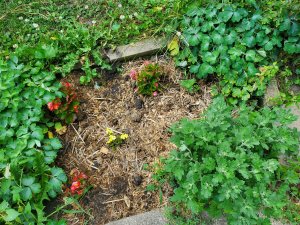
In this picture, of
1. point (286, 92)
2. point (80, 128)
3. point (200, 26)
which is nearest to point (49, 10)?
point (80, 128)

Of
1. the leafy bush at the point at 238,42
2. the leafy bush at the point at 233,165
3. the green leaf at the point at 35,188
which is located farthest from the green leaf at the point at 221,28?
the green leaf at the point at 35,188

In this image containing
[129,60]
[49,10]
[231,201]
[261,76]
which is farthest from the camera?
[49,10]

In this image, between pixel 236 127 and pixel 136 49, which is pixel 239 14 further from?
pixel 236 127

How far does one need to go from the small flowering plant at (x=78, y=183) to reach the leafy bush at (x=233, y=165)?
0.76 meters

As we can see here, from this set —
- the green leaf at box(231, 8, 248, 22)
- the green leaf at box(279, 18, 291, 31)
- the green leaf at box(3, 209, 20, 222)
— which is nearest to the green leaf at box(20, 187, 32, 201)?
the green leaf at box(3, 209, 20, 222)

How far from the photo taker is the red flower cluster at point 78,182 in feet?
9.12

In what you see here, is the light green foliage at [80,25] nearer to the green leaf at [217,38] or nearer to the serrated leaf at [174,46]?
the serrated leaf at [174,46]

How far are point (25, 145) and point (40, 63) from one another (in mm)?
745

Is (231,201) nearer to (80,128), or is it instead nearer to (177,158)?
(177,158)

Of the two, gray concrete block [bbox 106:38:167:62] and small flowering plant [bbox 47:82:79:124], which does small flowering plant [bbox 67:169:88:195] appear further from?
gray concrete block [bbox 106:38:167:62]

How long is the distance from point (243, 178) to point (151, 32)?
1657 mm

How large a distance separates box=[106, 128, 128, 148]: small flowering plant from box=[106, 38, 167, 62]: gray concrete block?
70 centimetres

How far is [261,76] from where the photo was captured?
300 centimetres

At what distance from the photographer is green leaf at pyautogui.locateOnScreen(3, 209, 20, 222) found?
2410 millimetres
